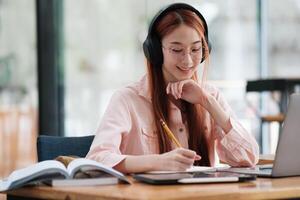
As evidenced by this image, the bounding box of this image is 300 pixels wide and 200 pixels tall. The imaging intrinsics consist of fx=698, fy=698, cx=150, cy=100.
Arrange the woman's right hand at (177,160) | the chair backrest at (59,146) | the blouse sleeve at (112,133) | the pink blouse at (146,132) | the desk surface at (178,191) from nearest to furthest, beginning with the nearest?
the desk surface at (178,191)
the woman's right hand at (177,160)
the blouse sleeve at (112,133)
the pink blouse at (146,132)
the chair backrest at (59,146)

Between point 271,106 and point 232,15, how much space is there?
35.5 inches

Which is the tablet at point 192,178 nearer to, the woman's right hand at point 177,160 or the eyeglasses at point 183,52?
the woman's right hand at point 177,160

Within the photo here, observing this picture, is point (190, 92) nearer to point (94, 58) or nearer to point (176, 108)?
point (176, 108)

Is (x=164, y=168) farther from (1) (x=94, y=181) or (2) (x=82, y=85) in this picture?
(2) (x=82, y=85)

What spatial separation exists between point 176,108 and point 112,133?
0.30 meters

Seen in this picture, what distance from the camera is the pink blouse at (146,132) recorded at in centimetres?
219

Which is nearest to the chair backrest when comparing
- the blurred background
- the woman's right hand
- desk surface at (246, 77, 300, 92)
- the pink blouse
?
the pink blouse

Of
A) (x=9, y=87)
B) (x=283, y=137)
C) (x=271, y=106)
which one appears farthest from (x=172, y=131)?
(x=271, y=106)

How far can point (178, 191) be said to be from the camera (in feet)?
5.10

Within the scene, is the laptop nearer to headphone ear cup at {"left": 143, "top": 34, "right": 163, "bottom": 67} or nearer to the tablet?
the tablet

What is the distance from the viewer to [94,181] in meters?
1.74

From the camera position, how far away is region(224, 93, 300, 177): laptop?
1.77 m

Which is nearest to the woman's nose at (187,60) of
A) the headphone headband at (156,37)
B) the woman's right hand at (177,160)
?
the headphone headband at (156,37)

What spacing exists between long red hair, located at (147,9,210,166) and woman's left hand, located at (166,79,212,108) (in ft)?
0.22
